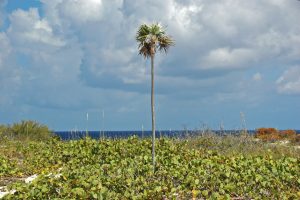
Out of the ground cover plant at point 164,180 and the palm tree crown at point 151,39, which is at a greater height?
the palm tree crown at point 151,39

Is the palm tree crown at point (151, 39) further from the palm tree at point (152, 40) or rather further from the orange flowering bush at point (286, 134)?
the orange flowering bush at point (286, 134)

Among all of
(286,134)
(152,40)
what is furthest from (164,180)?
(286,134)

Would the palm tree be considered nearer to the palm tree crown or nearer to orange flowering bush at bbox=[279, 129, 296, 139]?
the palm tree crown

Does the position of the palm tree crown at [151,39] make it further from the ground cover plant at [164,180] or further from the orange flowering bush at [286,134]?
the orange flowering bush at [286,134]

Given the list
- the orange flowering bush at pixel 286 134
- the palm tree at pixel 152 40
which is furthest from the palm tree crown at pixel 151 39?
the orange flowering bush at pixel 286 134

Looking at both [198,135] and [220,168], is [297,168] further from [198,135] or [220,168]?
[198,135]

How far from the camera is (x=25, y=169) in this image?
51.1 feet

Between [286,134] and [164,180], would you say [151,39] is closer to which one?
[164,180]

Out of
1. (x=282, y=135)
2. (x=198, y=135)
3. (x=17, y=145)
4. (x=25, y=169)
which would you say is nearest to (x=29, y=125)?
(x=17, y=145)

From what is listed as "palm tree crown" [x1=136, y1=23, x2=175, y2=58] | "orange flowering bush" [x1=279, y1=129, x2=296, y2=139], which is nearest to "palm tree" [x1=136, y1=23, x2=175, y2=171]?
"palm tree crown" [x1=136, y1=23, x2=175, y2=58]

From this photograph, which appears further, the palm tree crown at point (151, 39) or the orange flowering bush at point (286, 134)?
the orange flowering bush at point (286, 134)

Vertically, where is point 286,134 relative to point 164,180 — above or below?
above

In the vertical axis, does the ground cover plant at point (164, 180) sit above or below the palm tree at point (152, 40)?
below

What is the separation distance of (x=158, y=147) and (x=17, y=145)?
6.34 m
